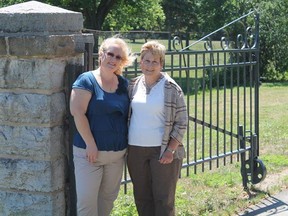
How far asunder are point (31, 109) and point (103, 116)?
1.82 feet

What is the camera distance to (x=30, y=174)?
4172 mm

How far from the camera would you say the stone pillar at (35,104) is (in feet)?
13.2

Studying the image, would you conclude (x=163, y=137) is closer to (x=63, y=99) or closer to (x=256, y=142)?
(x=63, y=99)

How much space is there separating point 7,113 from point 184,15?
1914 inches

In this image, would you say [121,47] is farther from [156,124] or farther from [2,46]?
[2,46]

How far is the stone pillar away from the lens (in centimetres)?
403

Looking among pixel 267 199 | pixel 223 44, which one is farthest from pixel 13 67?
pixel 267 199

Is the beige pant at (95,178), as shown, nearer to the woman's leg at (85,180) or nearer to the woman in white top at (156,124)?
the woman's leg at (85,180)

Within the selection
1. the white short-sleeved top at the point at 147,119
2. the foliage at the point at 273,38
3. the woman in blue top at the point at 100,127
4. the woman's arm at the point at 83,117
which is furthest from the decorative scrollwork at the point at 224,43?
the foliage at the point at 273,38

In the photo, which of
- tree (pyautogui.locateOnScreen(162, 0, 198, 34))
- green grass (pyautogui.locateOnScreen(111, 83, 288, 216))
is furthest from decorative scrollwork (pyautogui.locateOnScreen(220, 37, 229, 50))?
tree (pyautogui.locateOnScreen(162, 0, 198, 34))

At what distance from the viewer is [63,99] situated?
4.21 meters

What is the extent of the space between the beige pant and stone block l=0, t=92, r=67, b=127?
0.30 metres

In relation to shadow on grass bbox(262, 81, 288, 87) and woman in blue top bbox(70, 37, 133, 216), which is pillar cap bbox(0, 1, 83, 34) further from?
shadow on grass bbox(262, 81, 288, 87)

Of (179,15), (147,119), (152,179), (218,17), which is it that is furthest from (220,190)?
(179,15)
